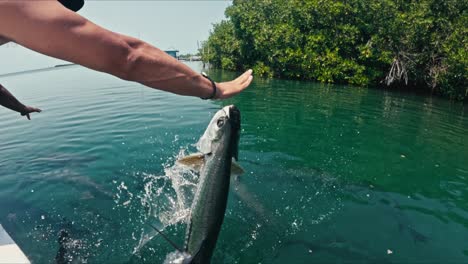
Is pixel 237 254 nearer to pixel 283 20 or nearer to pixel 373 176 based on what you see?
pixel 373 176

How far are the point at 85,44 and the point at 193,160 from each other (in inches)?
73.9

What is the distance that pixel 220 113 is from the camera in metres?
3.45

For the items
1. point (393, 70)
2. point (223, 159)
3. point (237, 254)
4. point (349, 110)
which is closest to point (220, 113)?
point (223, 159)

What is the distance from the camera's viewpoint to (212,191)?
330 centimetres

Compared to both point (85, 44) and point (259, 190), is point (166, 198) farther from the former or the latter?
point (85, 44)

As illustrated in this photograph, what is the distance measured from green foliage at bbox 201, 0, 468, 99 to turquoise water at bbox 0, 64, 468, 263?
38.6 feet

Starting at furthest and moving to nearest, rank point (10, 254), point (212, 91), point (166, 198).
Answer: point (166, 198) < point (10, 254) < point (212, 91)

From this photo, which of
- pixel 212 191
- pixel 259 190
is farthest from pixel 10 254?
pixel 259 190

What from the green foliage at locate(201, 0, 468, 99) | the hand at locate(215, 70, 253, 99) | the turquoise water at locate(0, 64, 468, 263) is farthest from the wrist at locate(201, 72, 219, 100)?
the green foliage at locate(201, 0, 468, 99)

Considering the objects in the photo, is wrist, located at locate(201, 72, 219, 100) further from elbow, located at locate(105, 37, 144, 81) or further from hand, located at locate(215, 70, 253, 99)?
elbow, located at locate(105, 37, 144, 81)

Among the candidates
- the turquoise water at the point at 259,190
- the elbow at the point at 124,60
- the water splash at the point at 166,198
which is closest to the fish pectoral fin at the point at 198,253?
the turquoise water at the point at 259,190

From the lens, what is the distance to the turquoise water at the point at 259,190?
5.10m

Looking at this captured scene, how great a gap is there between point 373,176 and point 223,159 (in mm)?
5738

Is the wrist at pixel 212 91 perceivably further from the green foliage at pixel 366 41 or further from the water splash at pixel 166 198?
the green foliage at pixel 366 41
